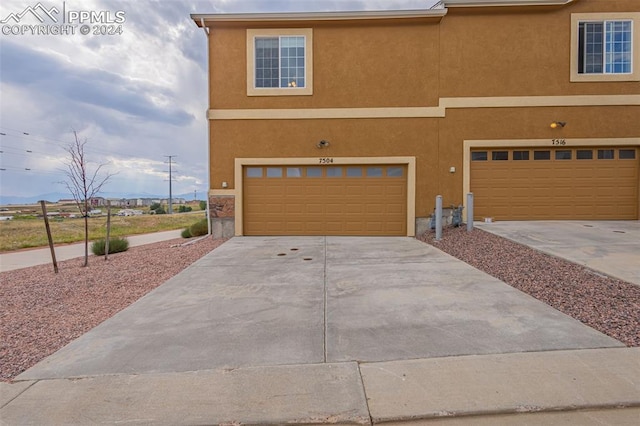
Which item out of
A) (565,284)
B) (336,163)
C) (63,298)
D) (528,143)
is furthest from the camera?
(336,163)

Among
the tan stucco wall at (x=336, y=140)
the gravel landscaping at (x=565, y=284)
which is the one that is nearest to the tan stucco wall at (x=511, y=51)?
the tan stucco wall at (x=336, y=140)

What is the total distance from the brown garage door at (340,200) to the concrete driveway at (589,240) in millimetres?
2990

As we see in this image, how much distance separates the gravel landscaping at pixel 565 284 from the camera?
4094 millimetres

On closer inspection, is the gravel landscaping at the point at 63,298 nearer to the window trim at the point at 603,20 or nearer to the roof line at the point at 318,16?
the roof line at the point at 318,16

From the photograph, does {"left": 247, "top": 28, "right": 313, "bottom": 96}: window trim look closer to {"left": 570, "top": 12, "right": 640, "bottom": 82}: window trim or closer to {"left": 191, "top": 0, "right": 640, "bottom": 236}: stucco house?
{"left": 191, "top": 0, "right": 640, "bottom": 236}: stucco house

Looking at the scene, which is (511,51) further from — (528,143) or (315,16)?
(315,16)

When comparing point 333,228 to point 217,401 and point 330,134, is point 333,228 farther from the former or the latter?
point 217,401

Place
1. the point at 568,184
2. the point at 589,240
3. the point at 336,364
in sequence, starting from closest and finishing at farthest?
the point at 336,364 → the point at 589,240 → the point at 568,184

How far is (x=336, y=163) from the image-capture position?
1134 cm

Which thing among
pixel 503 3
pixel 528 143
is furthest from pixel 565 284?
pixel 503 3

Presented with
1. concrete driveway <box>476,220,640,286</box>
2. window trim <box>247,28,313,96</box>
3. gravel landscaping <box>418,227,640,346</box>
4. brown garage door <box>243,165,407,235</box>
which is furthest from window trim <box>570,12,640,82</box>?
window trim <box>247,28,313,96</box>

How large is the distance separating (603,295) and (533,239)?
380 cm

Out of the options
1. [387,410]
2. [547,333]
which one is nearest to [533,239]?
[547,333]

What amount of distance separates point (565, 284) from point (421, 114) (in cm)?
746
